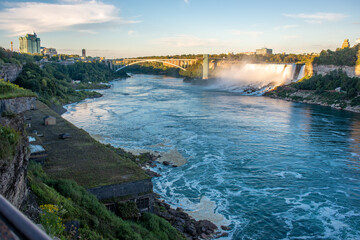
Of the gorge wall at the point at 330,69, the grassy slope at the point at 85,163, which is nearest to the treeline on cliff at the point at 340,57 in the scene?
the gorge wall at the point at 330,69

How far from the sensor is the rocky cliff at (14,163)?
373cm

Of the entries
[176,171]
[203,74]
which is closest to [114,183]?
[176,171]

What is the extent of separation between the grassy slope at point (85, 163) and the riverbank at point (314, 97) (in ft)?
76.9

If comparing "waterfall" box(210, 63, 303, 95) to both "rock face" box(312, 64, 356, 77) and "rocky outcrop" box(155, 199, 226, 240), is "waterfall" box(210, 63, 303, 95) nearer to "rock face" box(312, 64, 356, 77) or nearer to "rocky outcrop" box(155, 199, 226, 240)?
"rock face" box(312, 64, 356, 77)

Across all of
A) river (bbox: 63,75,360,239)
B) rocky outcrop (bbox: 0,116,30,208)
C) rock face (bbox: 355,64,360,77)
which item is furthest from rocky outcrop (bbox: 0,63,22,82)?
rock face (bbox: 355,64,360,77)

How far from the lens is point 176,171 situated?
11.3 meters

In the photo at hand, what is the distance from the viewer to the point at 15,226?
0.69 metres

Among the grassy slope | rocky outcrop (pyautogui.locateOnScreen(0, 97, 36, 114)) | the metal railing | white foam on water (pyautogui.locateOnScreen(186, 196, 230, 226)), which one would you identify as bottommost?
white foam on water (pyautogui.locateOnScreen(186, 196, 230, 226))

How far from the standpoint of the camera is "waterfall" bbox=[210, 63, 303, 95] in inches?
1640

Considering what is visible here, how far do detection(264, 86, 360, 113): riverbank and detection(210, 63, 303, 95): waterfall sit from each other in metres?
3.78

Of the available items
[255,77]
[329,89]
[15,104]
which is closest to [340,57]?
[329,89]

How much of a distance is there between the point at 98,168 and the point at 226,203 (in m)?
3.82

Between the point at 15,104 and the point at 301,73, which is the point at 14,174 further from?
the point at 301,73

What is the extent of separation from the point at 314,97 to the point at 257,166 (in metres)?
23.0
